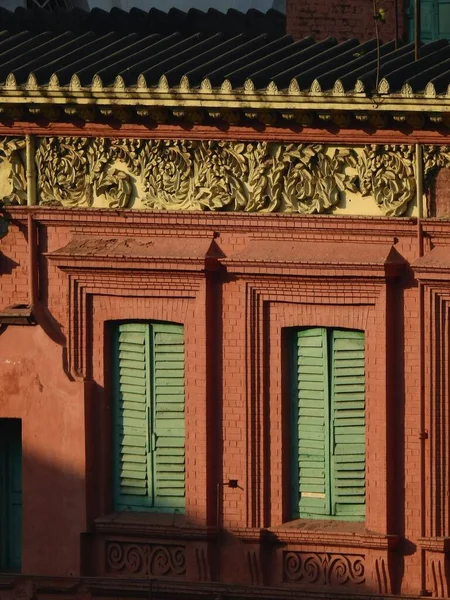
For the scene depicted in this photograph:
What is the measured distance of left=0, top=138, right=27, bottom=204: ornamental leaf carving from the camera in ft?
102

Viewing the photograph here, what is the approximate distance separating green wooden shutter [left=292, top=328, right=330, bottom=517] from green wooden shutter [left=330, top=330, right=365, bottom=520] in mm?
94

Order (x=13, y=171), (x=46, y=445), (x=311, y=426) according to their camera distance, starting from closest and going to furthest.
Answer: 1. (x=311, y=426)
2. (x=46, y=445)
3. (x=13, y=171)

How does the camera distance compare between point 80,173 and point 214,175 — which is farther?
point 80,173

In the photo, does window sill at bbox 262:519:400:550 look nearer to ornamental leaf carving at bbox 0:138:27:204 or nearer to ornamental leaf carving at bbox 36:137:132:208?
ornamental leaf carving at bbox 36:137:132:208

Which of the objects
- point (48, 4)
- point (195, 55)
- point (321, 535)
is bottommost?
point (321, 535)

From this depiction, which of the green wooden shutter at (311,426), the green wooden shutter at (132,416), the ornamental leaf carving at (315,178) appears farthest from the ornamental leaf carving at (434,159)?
the green wooden shutter at (132,416)

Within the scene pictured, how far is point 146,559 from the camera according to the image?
31.1 metres

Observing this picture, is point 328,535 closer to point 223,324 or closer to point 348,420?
point 348,420

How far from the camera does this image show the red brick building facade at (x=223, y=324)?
2961 centimetres

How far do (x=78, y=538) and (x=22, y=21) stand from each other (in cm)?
628

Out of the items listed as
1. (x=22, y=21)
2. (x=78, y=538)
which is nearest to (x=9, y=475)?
(x=78, y=538)

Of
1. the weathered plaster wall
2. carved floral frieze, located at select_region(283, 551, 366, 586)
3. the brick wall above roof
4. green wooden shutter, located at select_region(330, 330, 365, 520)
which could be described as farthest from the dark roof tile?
carved floral frieze, located at select_region(283, 551, 366, 586)

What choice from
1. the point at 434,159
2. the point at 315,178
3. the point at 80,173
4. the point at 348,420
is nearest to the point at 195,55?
the point at 80,173

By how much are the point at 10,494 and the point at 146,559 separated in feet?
6.04
